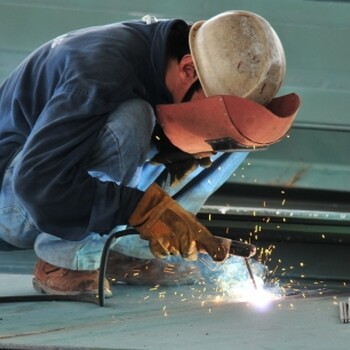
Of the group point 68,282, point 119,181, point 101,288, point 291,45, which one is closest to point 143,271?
point 68,282

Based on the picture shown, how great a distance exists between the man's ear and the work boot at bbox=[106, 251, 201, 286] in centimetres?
77

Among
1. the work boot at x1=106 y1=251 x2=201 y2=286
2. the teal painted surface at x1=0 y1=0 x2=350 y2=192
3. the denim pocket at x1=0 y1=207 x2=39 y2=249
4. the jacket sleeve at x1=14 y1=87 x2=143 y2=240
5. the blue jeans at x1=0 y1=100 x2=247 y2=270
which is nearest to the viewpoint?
the jacket sleeve at x1=14 y1=87 x2=143 y2=240

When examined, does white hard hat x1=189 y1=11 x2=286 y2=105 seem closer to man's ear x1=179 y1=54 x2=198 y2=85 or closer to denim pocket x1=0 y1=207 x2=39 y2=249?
man's ear x1=179 y1=54 x2=198 y2=85

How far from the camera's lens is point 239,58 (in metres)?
2.61

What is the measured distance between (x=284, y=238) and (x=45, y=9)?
47.9 inches

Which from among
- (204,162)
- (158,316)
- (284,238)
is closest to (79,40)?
(204,162)

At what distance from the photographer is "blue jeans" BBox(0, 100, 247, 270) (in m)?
2.68

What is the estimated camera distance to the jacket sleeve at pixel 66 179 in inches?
98.8

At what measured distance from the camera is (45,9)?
11.5 ft

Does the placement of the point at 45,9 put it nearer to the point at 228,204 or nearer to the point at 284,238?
the point at 228,204

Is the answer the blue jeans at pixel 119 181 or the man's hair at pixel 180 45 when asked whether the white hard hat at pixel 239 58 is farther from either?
the blue jeans at pixel 119 181

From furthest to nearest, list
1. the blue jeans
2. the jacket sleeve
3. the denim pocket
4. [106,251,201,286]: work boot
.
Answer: [106,251,201,286]: work boot → the denim pocket → the blue jeans → the jacket sleeve

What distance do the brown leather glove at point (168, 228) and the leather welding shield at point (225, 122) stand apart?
223 millimetres

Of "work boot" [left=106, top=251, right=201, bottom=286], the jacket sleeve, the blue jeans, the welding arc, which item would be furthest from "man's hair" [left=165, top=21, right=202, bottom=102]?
"work boot" [left=106, top=251, right=201, bottom=286]
